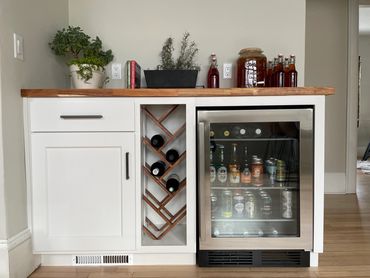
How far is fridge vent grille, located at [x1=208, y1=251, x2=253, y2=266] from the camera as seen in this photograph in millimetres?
1728

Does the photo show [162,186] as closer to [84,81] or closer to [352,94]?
[84,81]

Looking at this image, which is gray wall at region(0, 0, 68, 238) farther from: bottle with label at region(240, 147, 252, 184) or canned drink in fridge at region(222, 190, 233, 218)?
bottle with label at region(240, 147, 252, 184)

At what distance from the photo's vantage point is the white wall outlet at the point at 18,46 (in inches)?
61.6

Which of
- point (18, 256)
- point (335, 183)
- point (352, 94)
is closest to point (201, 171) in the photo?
point (18, 256)

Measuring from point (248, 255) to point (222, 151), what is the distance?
0.59m

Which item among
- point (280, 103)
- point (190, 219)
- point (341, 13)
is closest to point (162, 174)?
point (190, 219)

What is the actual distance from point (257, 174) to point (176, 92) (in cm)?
66

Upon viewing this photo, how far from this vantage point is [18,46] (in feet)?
5.21

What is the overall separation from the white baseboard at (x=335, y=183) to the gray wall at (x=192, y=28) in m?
1.88

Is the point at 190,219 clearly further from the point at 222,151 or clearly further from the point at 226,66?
the point at 226,66

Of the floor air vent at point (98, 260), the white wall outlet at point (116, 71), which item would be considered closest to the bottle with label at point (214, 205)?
the floor air vent at point (98, 260)

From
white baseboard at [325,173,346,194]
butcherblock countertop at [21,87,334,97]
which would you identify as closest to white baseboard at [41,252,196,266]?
butcherblock countertop at [21,87,334,97]

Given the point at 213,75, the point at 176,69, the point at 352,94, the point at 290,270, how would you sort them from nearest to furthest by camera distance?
the point at 290,270 < the point at 176,69 < the point at 213,75 < the point at 352,94

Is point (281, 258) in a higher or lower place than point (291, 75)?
lower
